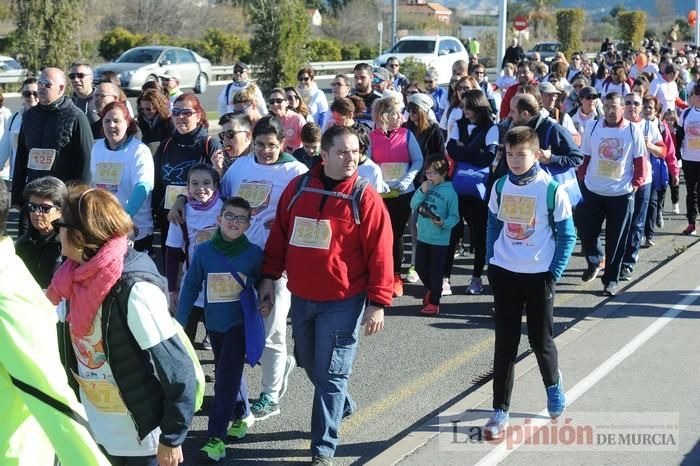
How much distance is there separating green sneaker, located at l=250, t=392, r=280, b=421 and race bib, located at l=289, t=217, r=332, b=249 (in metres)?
1.34

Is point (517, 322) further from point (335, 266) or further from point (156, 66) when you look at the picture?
point (156, 66)

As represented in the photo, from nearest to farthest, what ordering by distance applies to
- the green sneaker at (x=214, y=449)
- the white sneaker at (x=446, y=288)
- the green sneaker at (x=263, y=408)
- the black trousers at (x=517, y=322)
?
the green sneaker at (x=214, y=449), the black trousers at (x=517, y=322), the green sneaker at (x=263, y=408), the white sneaker at (x=446, y=288)

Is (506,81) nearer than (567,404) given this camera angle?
No

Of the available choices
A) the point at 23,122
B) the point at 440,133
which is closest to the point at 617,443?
the point at 440,133

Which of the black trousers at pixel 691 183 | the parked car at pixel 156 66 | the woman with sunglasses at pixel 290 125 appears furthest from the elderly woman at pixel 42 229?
the parked car at pixel 156 66

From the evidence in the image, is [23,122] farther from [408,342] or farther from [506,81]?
[506,81]

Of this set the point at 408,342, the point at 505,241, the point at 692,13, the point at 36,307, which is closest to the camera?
the point at 36,307

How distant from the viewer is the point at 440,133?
9.99 meters

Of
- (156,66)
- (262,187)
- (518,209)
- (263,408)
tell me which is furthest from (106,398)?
(156,66)

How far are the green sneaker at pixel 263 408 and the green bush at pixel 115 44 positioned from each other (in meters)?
39.5

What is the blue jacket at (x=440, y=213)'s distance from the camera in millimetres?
9156

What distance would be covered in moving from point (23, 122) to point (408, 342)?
3.68 meters

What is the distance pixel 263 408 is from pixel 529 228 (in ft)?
6.68

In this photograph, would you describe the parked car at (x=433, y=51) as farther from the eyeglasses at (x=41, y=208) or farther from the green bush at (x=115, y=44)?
the eyeglasses at (x=41, y=208)
